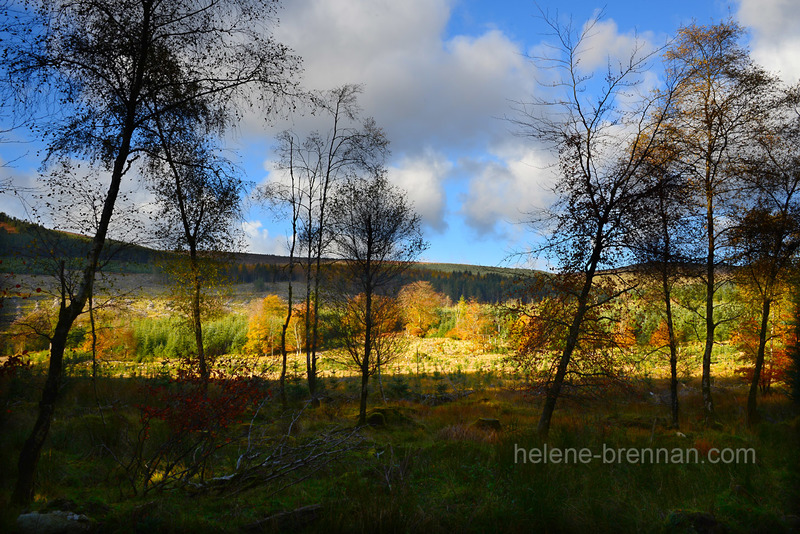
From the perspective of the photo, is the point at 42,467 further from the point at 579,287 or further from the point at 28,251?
the point at 579,287

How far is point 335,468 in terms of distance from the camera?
5.93m

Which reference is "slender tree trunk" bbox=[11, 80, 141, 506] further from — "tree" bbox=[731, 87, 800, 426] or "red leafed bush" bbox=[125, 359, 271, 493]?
"tree" bbox=[731, 87, 800, 426]

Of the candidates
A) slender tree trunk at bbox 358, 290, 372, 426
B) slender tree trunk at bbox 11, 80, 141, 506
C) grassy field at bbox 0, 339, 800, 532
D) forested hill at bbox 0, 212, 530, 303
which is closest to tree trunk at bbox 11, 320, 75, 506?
slender tree trunk at bbox 11, 80, 141, 506

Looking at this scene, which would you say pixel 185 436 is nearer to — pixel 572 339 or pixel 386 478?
pixel 386 478

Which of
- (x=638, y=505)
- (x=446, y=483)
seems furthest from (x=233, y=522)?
(x=638, y=505)

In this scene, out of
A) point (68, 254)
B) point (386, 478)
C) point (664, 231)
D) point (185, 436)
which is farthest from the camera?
point (664, 231)

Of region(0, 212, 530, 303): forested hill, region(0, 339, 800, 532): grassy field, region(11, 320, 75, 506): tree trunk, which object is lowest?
region(0, 339, 800, 532): grassy field

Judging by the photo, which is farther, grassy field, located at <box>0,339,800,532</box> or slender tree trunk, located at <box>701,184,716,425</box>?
slender tree trunk, located at <box>701,184,716,425</box>

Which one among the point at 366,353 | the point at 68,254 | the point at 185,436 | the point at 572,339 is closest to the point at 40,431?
the point at 185,436

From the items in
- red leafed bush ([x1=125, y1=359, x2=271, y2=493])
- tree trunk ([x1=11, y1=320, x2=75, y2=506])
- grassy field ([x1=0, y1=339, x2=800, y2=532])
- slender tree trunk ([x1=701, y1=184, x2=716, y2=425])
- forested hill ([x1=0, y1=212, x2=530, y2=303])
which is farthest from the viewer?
slender tree trunk ([x1=701, y1=184, x2=716, y2=425])

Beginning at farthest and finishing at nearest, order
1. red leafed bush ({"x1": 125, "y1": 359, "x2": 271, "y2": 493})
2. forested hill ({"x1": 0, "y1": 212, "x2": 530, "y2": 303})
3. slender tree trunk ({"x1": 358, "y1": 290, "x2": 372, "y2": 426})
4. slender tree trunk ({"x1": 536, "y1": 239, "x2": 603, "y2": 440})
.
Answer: slender tree trunk ({"x1": 358, "y1": 290, "x2": 372, "y2": 426}) → slender tree trunk ({"x1": 536, "y1": 239, "x2": 603, "y2": 440}) → forested hill ({"x1": 0, "y1": 212, "x2": 530, "y2": 303}) → red leafed bush ({"x1": 125, "y1": 359, "x2": 271, "y2": 493})

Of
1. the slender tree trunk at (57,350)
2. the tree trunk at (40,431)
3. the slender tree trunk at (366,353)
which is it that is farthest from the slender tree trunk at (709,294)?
the tree trunk at (40,431)

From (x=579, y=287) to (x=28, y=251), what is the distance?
11066mm

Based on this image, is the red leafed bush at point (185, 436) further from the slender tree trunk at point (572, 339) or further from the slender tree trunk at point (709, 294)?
the slender tree trunk at point (709, 294)
